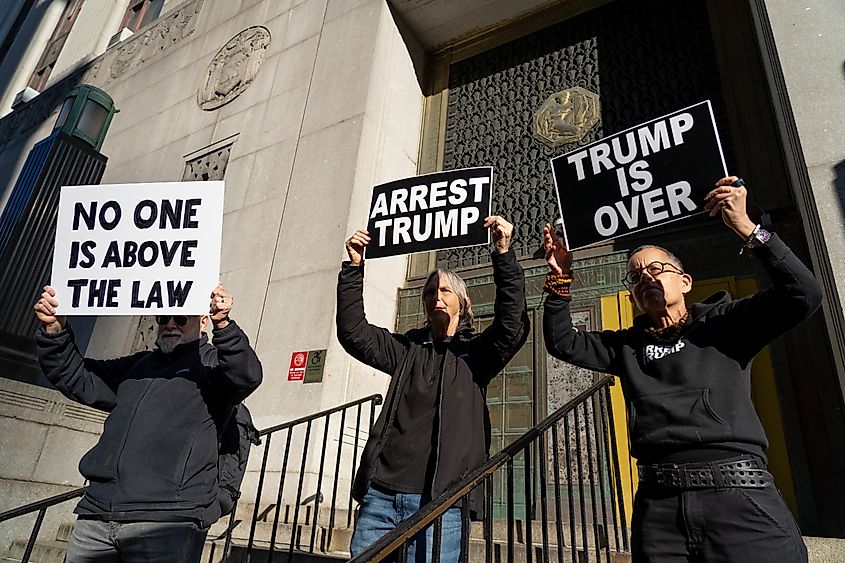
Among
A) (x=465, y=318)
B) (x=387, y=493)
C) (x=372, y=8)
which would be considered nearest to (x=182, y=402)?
(x=387, y=493)

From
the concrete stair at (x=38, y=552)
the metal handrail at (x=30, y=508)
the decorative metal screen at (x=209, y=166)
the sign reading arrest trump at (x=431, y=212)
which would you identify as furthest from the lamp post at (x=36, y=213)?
the sign reading arrest trump at (x=431, y=212)

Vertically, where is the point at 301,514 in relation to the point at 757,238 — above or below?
below

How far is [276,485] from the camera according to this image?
5.47 meters

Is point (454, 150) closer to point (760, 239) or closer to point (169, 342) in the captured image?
point (169, 342)

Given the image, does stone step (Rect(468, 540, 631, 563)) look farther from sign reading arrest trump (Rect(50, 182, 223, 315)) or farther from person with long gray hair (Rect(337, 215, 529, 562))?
sign reading arrest trump (Rect(50, 182, 223, 315))

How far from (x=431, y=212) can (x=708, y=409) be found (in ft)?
6.19

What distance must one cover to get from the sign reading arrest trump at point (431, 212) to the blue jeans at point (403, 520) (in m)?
1.39

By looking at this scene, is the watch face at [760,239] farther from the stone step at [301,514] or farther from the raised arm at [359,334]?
the stone step at [301,514]

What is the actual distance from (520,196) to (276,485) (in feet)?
14.3

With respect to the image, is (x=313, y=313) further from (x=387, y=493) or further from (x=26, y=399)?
(x=387, y=493)

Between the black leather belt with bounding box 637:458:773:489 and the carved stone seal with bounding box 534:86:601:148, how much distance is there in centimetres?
572

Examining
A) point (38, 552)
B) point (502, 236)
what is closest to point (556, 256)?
point (502, 236)

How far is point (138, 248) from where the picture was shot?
2975mm

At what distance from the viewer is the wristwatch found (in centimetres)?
184
